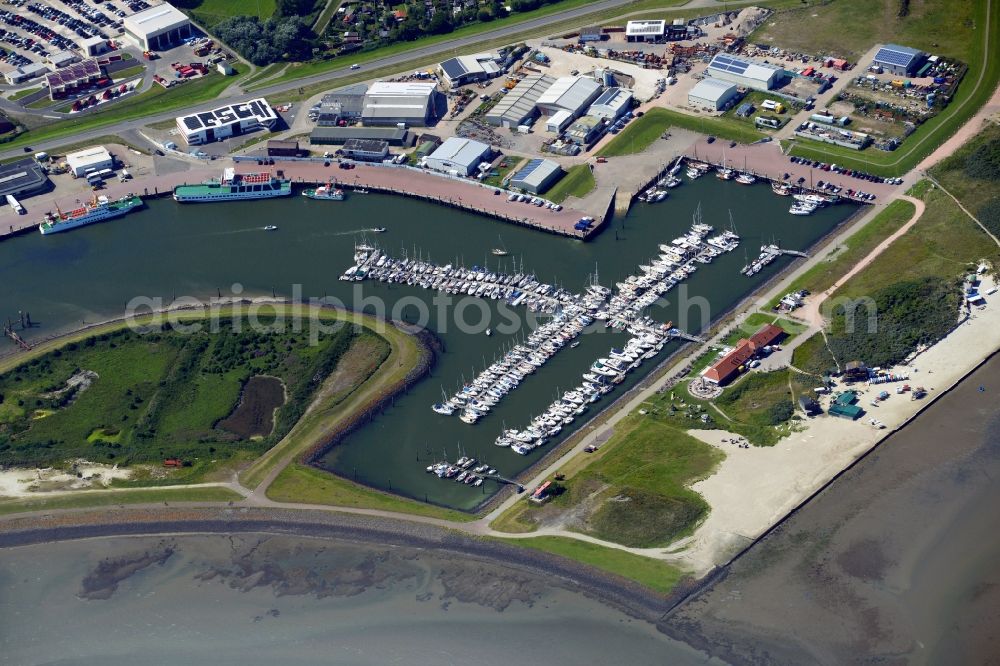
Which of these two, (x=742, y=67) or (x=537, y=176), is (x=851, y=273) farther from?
(x=742, y=67)

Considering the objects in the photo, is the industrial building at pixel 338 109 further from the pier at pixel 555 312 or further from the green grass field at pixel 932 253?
the green grass field at pixel 932 253

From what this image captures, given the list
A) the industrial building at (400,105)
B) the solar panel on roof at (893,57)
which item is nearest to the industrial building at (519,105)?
the industrial building at (400,105)

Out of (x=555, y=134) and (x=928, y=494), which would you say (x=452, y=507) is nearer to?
(x=928, y=494)

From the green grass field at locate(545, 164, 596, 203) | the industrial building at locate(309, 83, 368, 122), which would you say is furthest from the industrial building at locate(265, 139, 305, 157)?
the green grass field at locate(545, 164, 596, 203)

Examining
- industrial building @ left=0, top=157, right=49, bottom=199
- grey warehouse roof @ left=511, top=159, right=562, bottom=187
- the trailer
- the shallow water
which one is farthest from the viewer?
A: industrial building @ left=0, top=157, right=49, bottom=199

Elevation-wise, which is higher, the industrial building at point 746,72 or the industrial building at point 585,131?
the industrial building at point 746,72

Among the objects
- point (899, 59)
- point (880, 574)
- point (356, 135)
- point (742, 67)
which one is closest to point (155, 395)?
point (356, 135)

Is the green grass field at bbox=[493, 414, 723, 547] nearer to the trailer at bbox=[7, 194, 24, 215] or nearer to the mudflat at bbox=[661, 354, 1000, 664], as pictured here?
the mudflat at bbox=[661, 354, 1000, 664]

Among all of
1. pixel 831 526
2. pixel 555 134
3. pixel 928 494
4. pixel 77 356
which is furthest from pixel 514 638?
pixel 555 134
